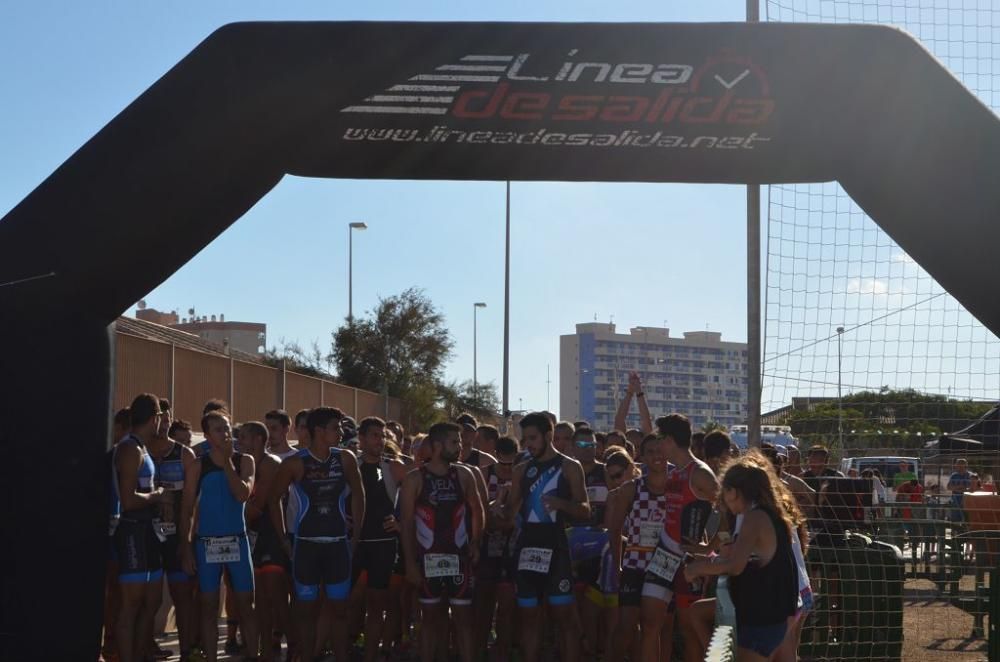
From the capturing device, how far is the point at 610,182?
25.2 feet

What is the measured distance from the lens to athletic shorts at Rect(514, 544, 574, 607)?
27.1 ft

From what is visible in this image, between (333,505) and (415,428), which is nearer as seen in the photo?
(333,505)

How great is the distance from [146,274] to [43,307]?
64cm

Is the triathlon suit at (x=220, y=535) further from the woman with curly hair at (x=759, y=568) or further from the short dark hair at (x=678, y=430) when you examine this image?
the woman with curly hair at (x=759, y=568)

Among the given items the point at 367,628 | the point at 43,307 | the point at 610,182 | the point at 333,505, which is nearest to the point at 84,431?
the point at 43,307

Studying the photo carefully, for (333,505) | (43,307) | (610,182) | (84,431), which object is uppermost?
(610,182)

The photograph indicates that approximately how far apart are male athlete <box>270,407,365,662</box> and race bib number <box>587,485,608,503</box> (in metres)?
2.12

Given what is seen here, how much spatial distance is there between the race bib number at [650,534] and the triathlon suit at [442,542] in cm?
128

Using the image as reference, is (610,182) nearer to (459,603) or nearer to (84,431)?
(459,603)

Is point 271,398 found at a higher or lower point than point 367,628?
higher

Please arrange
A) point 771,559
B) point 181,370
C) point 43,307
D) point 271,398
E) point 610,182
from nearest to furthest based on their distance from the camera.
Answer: point 771,559
point 43,307
point 610,182
point 181,370
point 271,398

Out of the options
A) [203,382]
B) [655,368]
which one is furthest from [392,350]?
[655,368]

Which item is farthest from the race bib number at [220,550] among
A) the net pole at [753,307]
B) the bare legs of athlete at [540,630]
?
the net pole at [753,307]

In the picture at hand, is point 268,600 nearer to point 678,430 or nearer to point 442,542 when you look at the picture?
point 442,542
